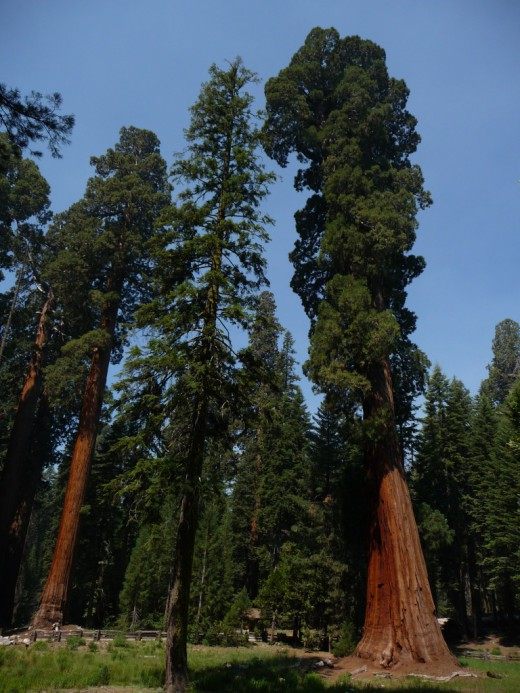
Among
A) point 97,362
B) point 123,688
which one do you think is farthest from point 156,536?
point 97,362

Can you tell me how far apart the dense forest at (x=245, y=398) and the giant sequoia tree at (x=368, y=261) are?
8 cm

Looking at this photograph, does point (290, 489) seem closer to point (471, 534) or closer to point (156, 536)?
point (471, 534)

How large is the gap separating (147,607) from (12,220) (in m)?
25.1

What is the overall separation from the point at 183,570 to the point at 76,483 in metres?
11.5

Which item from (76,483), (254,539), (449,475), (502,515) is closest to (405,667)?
(76,483)

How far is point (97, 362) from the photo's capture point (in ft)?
68.6

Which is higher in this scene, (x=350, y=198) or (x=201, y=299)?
(x=350, y=198)

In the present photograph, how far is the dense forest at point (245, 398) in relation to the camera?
10.5 metres

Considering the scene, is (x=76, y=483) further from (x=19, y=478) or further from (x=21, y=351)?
(x=21, y=351)

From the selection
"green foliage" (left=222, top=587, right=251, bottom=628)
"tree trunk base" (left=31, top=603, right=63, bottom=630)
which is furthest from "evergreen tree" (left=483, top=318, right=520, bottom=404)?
"tree trunk base" (left=31, top=603, right=63, bottom=630)

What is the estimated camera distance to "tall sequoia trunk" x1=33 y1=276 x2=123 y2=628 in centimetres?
1758

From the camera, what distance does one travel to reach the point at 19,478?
22.8 meters

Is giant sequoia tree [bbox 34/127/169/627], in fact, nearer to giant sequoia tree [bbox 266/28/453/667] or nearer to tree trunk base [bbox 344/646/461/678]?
giant sequoia tree [bbox 266/28/453/667]

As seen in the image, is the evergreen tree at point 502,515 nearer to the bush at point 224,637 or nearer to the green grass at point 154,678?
the bush at point 224,637
